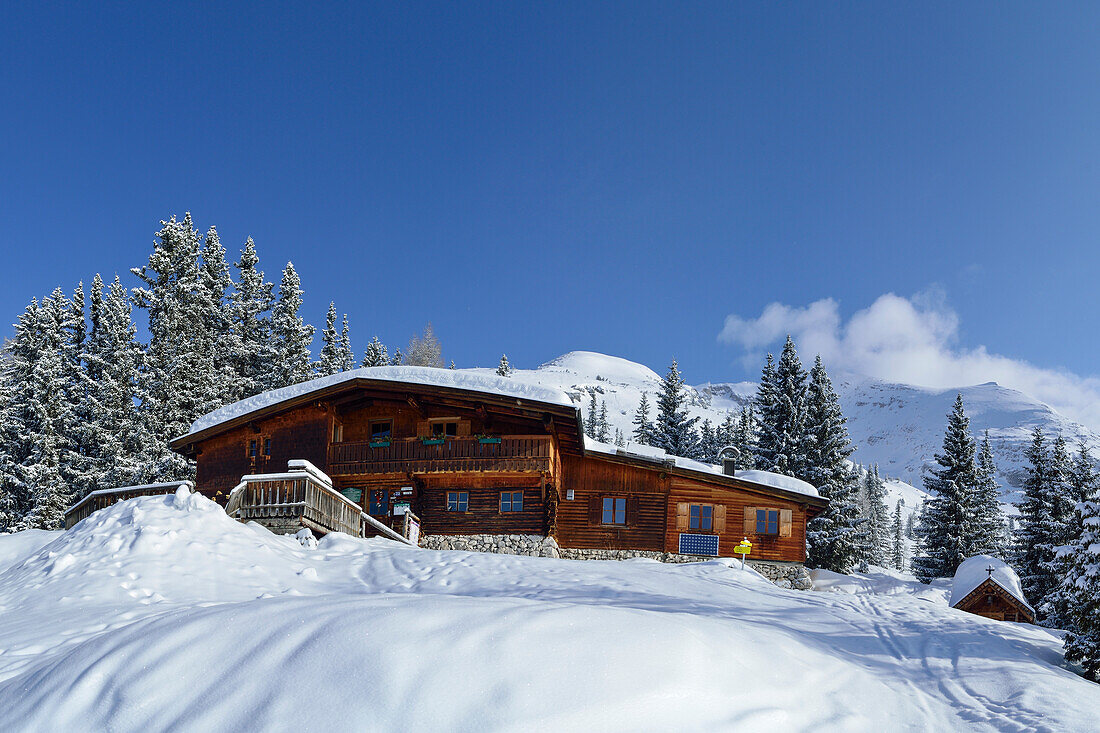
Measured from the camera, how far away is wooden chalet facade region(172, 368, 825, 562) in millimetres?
26420

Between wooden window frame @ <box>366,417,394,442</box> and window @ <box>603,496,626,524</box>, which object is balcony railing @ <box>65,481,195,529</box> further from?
window @ <box>603,496,626,524</box>

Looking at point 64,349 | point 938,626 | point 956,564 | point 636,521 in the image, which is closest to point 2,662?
point 938,626

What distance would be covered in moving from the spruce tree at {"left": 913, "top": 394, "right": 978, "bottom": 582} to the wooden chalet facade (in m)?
14.9

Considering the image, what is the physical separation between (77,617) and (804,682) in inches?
378

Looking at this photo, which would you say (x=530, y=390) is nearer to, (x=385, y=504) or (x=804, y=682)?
(x=385, y=504)

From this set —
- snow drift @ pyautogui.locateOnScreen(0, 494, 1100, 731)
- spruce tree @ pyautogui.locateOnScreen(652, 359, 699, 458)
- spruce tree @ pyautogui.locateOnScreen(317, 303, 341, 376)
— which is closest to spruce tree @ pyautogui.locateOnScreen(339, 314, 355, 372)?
spruce tree @ pyautogui.locateOnScreen(317, 303, 341, 376)

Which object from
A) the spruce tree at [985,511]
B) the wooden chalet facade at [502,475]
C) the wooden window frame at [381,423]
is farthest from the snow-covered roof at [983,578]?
the wooden window frame at [381,423]

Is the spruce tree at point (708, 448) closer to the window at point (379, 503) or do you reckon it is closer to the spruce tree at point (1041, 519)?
the spruce tree at point (1041, 519)

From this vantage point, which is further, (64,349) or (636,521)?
(64,349)

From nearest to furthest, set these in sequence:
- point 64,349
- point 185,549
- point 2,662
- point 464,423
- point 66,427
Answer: point 2,662 < point 185,549 < point 464,423 < point 66,427 < point 64,349

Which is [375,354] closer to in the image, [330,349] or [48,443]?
[330,349]

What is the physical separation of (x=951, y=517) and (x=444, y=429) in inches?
1063

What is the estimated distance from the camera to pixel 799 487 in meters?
27.9

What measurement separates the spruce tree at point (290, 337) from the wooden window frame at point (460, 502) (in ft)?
65.4
